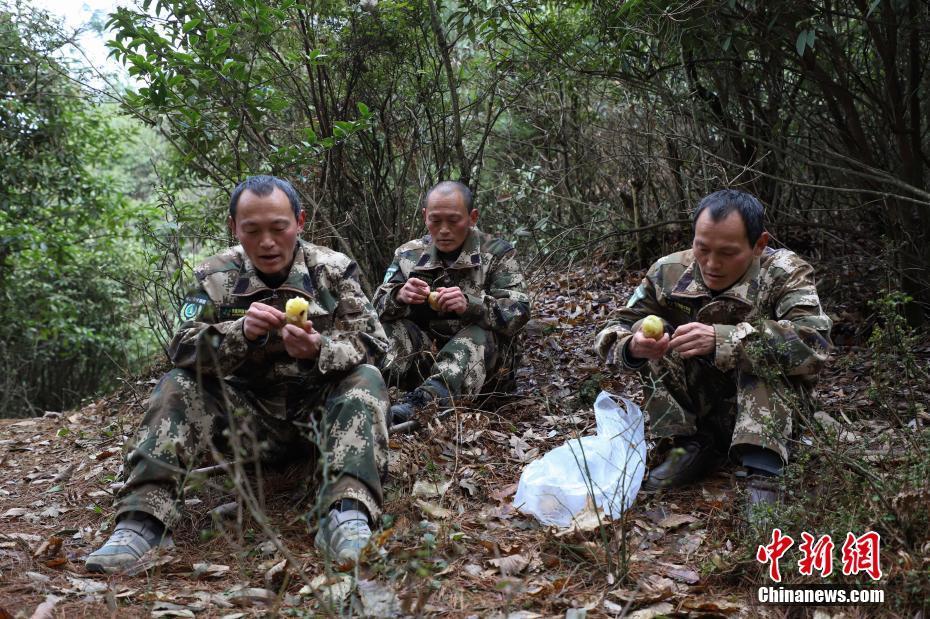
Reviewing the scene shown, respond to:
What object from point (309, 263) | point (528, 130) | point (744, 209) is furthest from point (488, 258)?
point (528, 130)

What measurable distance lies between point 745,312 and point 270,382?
2280 mm

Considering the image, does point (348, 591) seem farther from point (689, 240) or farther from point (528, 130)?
point (528, 130)

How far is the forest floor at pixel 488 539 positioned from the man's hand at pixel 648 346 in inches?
25.7

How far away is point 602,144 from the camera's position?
7.81 meters

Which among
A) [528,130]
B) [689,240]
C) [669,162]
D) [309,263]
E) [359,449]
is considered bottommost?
[359,449]

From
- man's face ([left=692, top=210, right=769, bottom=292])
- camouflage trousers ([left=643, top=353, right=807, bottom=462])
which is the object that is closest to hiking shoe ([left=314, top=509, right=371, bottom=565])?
camouflage trousers ([left=643, top=353, right=807, bottom=462])

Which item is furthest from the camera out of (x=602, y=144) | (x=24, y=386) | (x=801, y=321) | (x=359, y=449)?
(x=24, y=386)

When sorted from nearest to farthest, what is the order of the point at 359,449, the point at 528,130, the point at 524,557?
the point at 524,557
the point at 359,449
the point at 528,130

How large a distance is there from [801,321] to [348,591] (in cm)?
227

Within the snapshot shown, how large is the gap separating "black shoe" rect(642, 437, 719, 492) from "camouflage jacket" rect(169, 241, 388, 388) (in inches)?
55.7

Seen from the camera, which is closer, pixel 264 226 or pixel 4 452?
pixel 264 226

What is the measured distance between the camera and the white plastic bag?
10.2 feet

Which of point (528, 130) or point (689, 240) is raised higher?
point (528, 130)

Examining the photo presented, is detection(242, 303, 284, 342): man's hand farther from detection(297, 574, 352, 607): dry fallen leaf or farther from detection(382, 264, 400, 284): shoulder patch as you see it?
detection(382, 264, 400, 284): shoulder patch
